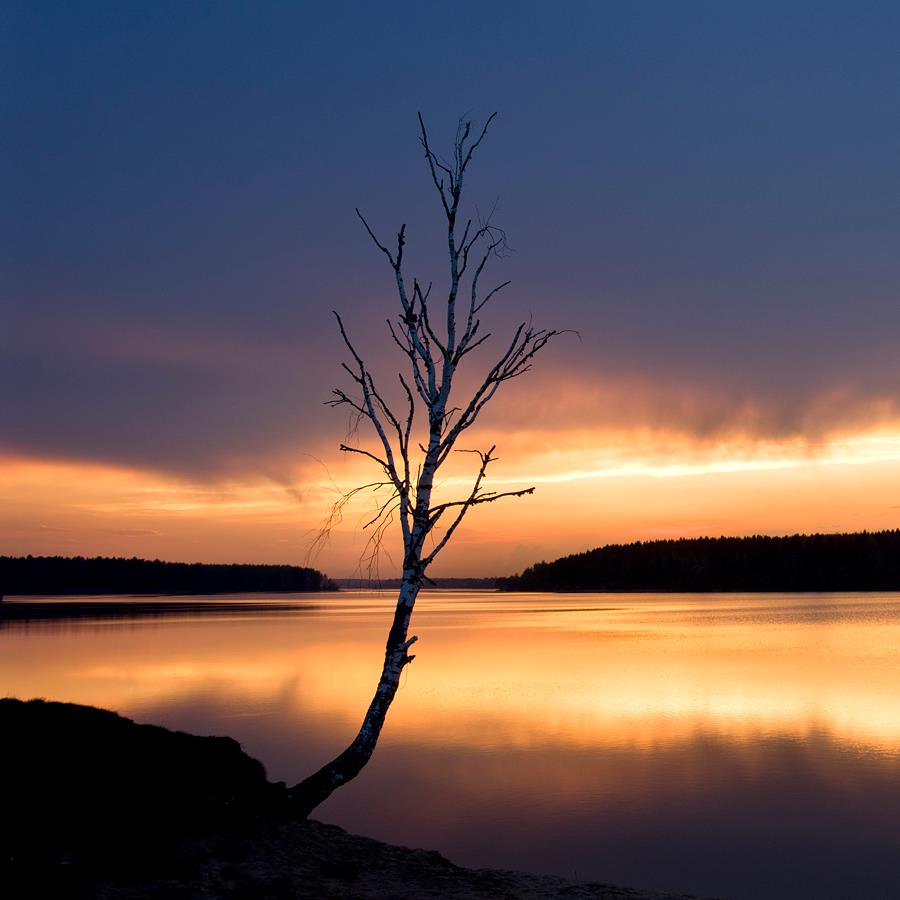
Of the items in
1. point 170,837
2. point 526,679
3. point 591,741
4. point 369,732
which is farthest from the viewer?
point 526,679

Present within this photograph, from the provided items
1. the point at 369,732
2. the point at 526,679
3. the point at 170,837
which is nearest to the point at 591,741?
the point at 369,732

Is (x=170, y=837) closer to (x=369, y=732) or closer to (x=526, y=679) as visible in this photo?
(x=369, y=732)

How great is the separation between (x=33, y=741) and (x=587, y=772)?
1227 cm

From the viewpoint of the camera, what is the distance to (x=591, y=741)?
23.8 m

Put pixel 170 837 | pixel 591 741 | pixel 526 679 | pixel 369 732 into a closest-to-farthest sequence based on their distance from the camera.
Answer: pixel 170 837 → pixel 369 732 → pixel 591 741 → pixel 526 679

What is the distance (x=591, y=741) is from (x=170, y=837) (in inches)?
601

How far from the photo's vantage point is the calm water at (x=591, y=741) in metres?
14.7

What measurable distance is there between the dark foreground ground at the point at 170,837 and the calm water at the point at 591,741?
2944mm

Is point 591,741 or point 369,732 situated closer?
point 369,732

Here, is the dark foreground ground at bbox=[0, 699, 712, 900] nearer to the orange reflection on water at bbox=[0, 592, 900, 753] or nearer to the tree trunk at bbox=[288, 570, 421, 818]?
the tree trunk at bbox=[288, 570, 421, 818]

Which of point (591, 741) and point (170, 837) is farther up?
point (170, 837)

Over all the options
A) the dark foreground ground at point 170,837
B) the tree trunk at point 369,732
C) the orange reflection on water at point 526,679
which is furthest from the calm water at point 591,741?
the dark foreground ground at point 170,837

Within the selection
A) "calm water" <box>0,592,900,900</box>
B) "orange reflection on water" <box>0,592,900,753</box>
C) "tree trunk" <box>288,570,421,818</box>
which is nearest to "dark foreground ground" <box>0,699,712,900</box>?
"tree trunk" <box>288,570,421,818</box>

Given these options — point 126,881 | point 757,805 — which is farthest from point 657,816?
point 126,881
